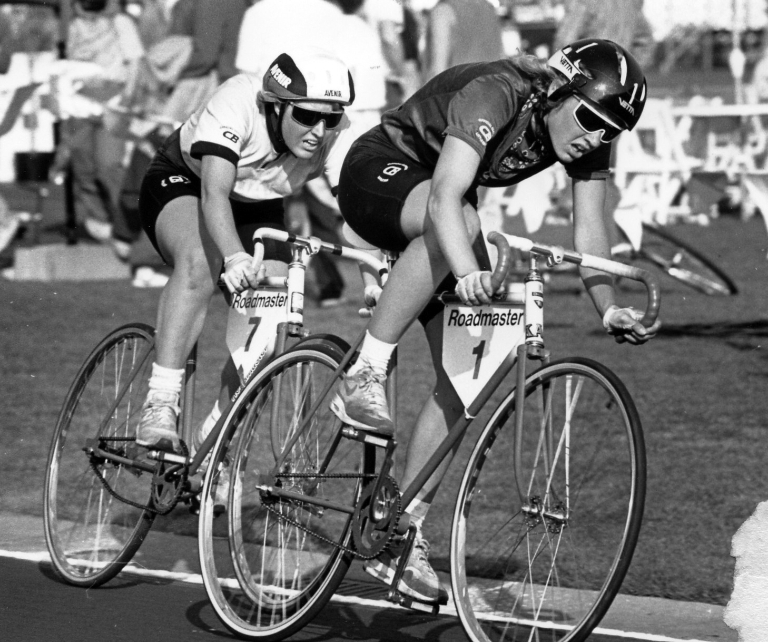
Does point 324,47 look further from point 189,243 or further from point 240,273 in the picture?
point 240,273

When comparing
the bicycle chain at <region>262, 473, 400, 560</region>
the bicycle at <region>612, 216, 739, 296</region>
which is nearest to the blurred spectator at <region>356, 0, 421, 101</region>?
the bicycle at <region>612, 216, 739, 296</region>

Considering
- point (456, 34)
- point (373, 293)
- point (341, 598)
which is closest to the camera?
point (373, 293)

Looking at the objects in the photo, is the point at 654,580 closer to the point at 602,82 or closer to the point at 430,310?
the point at 430,310

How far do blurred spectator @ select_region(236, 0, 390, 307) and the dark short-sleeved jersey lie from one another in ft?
18.7

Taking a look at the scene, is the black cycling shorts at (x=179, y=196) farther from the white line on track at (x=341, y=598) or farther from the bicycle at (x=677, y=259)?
the bicycle at (x=677, y=259)

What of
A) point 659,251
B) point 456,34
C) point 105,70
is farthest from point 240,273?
point 105,70

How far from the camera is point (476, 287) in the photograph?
4344 millimetres

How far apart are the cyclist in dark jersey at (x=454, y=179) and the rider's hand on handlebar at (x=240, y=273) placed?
357mm

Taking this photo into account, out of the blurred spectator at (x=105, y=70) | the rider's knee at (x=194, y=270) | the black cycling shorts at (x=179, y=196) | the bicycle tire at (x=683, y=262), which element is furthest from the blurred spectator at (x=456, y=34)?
the rider's knee at (x=194, y=270)

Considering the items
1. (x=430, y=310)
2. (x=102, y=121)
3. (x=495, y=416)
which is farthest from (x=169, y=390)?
(x=102, y=121)

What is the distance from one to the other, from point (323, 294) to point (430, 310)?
23.7 feet

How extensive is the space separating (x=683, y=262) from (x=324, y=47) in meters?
3.46

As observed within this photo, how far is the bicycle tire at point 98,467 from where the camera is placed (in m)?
5.86

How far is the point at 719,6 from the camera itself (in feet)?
45.8
